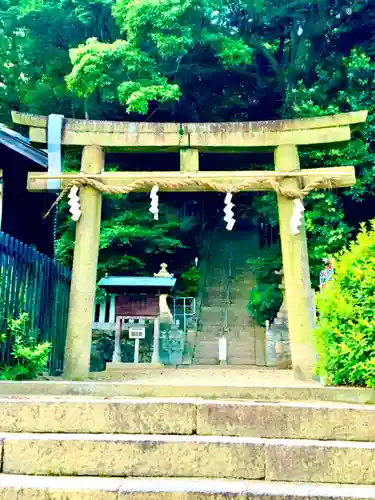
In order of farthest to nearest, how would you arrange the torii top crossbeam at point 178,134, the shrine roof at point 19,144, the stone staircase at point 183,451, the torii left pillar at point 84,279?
the shrine roof at point 19,144 → the torii top crossbeam at point 178,134 → the torii left pillar at point 84,279 → the stone staircase at point 183,451

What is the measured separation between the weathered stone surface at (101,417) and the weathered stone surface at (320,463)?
69cm

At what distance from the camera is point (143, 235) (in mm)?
14398

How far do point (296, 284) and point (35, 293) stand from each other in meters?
4.02

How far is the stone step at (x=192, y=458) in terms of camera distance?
2992mm

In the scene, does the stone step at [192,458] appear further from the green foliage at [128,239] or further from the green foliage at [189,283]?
the green foliage at [189,283]

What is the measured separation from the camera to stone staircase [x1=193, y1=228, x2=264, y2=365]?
13.2 metres

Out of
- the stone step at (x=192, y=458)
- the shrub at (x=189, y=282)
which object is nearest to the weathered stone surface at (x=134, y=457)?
the stone step at (x=192, y=458)

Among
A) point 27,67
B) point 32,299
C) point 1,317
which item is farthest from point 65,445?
point 27,67

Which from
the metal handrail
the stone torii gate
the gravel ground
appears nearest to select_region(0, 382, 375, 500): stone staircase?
the gravel ground

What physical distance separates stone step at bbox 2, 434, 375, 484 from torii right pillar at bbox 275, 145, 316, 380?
399 cm

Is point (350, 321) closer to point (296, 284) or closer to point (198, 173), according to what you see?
point (296, 284)

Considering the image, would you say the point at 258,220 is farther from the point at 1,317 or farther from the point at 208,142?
the point at 1,317

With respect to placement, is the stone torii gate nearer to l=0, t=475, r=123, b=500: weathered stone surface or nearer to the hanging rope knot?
the hanging rope knot

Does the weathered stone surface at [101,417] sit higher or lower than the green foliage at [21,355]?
lower
